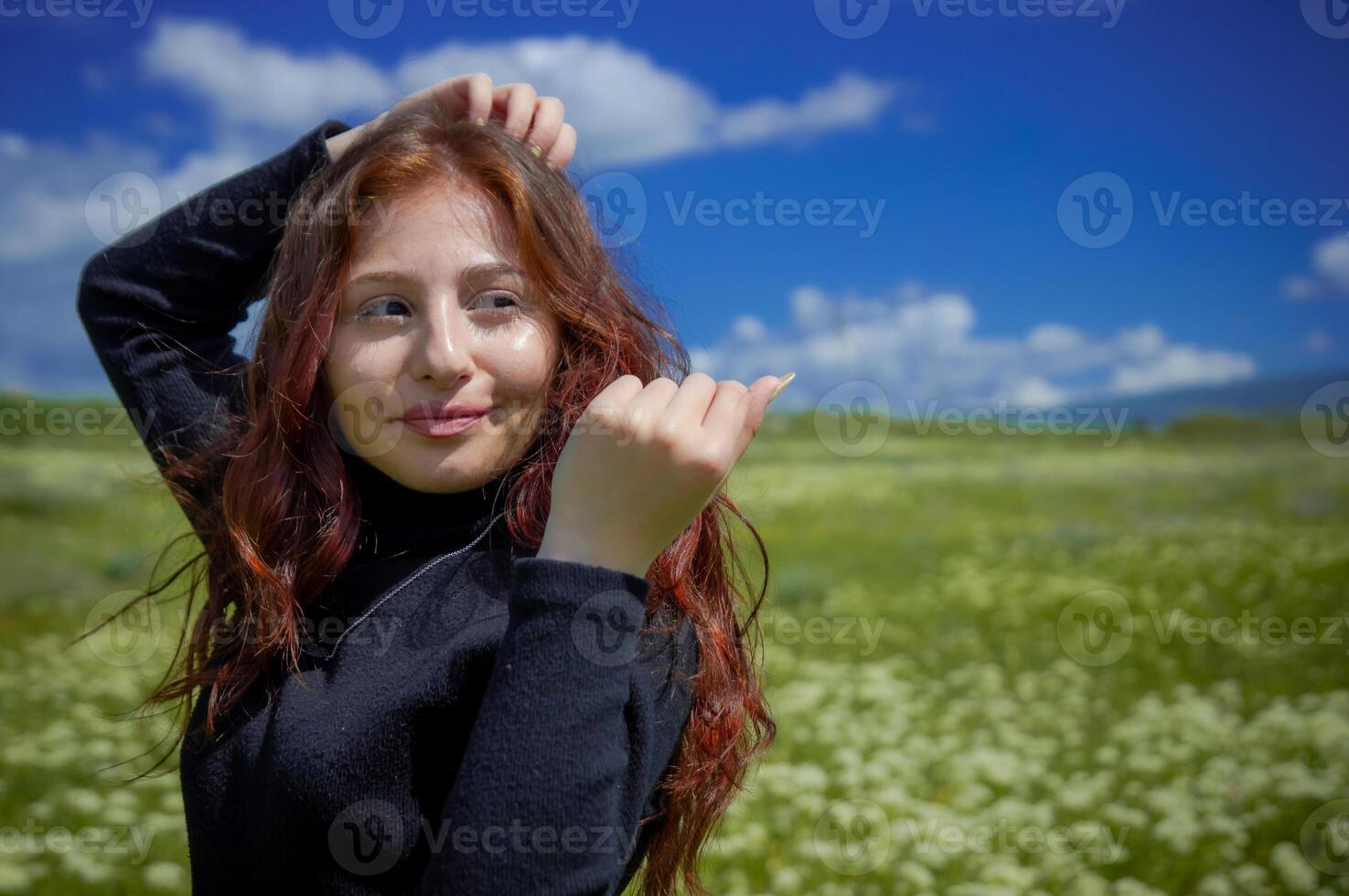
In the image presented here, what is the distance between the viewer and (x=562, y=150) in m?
1.81

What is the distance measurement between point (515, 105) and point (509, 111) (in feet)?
0.05

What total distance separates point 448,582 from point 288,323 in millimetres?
510

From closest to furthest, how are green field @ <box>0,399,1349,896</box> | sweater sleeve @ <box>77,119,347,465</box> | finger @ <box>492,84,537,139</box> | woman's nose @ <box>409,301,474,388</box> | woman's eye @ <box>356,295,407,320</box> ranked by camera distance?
woman's nose @ <box>409,301,474,388</box>
woman's eye @ <box>356,295,407,320</box>
finger @ <box>492,84,537,139</box>
sweater sleeve @ <box>77,119,347,465</box>
green field @ <box>0,399,1349,896</box>

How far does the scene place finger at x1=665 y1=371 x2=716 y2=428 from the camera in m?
1.12

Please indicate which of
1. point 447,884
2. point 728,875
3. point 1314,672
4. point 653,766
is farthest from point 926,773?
point 447,884

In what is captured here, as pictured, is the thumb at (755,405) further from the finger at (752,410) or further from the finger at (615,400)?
the finger at (615,400)

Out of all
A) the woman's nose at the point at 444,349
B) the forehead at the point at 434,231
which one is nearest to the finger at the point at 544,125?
the forehead at the point at 434,231

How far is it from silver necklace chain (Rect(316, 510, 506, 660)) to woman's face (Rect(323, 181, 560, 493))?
0.25ft

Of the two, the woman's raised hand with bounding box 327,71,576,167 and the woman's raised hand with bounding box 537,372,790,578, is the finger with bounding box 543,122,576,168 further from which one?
the woman's raised hand with bounding box 537,372,790,578

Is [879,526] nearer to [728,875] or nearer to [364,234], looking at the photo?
[728,875]

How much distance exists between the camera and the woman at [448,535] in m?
1.11

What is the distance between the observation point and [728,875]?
3.69 metres

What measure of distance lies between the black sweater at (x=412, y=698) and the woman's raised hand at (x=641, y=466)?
4 centimetres

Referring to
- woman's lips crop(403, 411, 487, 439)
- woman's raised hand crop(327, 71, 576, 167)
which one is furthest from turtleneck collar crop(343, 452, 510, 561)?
woman's raised hand crop(327, 71, 576, 167)
